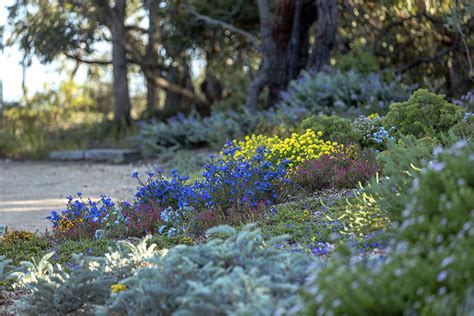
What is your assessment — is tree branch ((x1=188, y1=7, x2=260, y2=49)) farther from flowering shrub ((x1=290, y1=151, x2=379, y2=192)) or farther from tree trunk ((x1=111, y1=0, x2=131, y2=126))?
flowering shrub ((x1=290, y1=151, x2=379, y2=192))

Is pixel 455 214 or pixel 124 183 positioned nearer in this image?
pixel 455 214

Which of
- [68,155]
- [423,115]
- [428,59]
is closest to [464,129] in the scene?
[423,115]

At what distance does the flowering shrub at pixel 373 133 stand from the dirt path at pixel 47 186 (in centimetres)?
288

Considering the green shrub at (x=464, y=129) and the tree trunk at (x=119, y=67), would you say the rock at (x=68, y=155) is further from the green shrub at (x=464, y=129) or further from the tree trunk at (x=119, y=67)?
the green shrub at (x=464, y=129)

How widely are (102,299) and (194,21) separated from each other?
1263 centimetres

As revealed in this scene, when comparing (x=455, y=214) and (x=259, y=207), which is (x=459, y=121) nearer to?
(x=259, y=207)

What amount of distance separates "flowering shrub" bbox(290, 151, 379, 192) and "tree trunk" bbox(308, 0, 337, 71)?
6321 millimetres

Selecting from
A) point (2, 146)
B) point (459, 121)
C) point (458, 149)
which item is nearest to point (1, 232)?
point (458, 149)

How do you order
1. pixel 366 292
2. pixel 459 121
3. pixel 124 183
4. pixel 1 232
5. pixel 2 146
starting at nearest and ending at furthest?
pixel 366 292 → pixel 1 232 → pixel 459 121 → pixel 124 183 → pixel 2 146

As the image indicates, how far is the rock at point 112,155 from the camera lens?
1315 centimetres

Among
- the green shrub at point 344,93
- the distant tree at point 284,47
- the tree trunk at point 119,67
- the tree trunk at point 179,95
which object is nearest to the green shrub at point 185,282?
the green shrub at point 344,93

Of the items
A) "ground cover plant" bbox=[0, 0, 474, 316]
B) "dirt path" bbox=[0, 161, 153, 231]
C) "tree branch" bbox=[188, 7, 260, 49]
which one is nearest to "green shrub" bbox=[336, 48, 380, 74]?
"ground cover plant" bbox=[0, 0, 474, 316]

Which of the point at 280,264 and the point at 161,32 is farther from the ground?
the point at 161,32

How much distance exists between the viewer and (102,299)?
3.86 m
